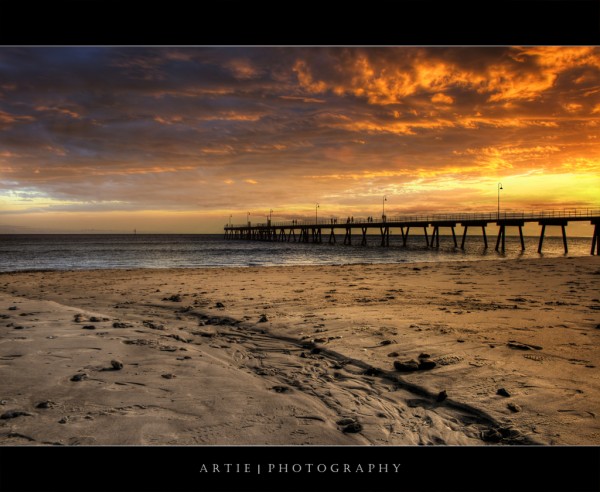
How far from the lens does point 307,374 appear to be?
4.64 meters

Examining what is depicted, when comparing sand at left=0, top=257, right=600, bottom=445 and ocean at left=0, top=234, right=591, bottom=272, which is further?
ocean at left=0, top=234, right=591, bottom=272

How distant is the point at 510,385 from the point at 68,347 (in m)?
5.51

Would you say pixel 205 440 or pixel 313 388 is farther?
pixel 313 388

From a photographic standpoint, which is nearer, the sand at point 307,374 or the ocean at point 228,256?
the sand at point 307,374

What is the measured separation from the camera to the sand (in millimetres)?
3154

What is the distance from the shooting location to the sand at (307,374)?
3154 millimetres

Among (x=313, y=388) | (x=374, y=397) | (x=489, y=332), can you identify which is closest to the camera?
(x=374, y=397)

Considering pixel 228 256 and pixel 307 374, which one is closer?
pixel 307 374
